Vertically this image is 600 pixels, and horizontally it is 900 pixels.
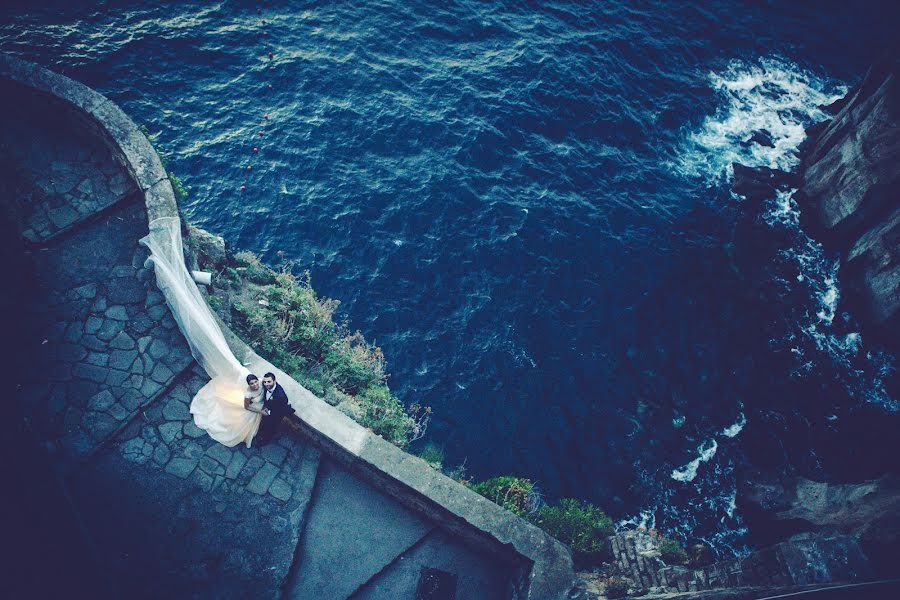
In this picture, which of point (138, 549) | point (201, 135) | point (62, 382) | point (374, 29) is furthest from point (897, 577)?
point (374, 29)

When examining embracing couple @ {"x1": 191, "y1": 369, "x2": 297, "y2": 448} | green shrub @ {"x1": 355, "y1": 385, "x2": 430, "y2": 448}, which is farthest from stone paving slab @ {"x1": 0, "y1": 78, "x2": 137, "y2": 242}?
green shrub @ {"x1": 355, "y1": 385, "x2": 430, "y2": 448}

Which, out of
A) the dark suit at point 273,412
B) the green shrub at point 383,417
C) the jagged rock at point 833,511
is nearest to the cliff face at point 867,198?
the jagged rock at point 833,511

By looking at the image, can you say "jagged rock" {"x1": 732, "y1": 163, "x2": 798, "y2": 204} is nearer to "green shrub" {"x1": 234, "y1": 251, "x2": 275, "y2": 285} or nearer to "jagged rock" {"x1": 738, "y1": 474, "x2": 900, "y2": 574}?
"jagged rock" {"x1": 738, "y1": 474, "x2": 900, "y2": 574}

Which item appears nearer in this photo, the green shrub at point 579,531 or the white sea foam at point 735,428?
the green shrub at point 579,531

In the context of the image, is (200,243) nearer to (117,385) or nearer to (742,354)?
(117,385)

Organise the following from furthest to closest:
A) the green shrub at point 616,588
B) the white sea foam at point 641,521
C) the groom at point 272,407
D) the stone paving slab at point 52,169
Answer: the white sea foam at point 641,521
the stone paving slab at point 52,169
the green shrub at point 616,588
the groom at point 272,407

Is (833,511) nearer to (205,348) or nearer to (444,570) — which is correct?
(444,570)

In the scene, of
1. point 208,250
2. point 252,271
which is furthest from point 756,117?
point 208,250

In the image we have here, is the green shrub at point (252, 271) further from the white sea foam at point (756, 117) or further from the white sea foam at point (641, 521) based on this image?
the white sea foam at point (756, 117)
